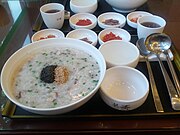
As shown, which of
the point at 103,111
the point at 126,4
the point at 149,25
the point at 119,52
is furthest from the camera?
the point at 126,4

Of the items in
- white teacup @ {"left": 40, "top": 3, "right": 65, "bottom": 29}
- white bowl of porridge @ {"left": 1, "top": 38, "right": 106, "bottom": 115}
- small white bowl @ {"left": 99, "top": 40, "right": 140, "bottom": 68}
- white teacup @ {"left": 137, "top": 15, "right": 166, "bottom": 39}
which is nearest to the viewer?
white bowl of porridge @ {"left": 1, "top": 38, "right": 106, "bottom": 115}

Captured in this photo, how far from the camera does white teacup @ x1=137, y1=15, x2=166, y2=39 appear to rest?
85cm

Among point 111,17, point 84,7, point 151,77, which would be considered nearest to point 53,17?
point 84,7

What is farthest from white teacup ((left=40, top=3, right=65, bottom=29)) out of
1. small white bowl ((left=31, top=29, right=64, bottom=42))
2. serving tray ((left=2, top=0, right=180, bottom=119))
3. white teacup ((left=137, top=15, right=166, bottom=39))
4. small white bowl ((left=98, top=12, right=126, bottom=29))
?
serving tray ((left=2, top=0, right=180, bottom=119))

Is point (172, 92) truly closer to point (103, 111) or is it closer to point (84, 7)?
point (103, 111)

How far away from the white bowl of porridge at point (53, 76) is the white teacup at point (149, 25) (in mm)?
287

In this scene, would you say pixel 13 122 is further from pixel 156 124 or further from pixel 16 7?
pixel 16 7

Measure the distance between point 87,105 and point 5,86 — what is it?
0.24m

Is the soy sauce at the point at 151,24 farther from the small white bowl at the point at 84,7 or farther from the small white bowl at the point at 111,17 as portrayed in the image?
the small white bowl at the point at 84,7

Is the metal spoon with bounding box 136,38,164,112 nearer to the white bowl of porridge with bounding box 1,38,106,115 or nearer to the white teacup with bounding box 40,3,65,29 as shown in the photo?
the white bowl of porridge with bounding box 1,38,106,115

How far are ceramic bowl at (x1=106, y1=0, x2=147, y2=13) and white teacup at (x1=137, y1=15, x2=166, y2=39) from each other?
14 cm

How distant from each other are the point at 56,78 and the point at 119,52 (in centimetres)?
30

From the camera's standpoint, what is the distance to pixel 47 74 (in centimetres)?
65

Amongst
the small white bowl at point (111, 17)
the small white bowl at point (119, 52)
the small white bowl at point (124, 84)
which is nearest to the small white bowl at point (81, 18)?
the small white bowl at point (111, 17)
